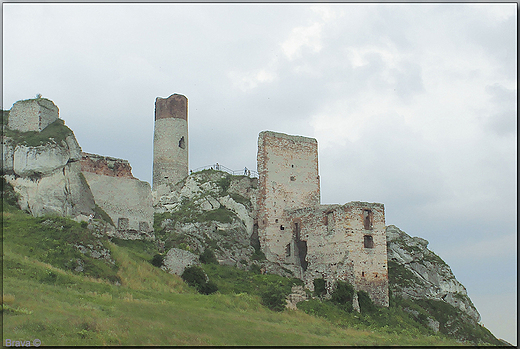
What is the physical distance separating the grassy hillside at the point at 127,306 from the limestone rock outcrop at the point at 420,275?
7223 millimetres

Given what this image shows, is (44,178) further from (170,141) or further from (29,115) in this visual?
(170,141)

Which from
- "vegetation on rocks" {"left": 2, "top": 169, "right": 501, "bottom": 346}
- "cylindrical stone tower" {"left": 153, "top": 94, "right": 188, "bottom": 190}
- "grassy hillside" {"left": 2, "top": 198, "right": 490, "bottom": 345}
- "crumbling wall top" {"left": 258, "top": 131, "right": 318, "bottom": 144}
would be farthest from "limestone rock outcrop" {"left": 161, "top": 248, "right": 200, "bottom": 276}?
"cylindrical stone tower" {"left": 153, "top": 94, "right": 188, "bottom": 190}

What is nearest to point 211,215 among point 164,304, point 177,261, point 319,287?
point 177,261

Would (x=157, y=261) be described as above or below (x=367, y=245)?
below

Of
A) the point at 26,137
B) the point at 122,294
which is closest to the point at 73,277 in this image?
the point at 122,294

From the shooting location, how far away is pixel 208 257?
1387 inches

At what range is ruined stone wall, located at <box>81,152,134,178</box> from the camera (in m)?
35.1

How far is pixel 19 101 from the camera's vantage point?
108 feet

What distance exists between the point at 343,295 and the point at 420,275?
39.3ft

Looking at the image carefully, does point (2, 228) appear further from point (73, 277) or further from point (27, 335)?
point (27, 335)

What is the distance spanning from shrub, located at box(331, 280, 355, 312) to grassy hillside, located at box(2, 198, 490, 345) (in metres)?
1.19

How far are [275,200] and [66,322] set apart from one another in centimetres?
2542

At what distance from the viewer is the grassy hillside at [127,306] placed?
17.4 meters

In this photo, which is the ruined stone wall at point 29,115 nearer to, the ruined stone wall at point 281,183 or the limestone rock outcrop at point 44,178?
the limestone rock outcrop at point 44,178
